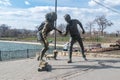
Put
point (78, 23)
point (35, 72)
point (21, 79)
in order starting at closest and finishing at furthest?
point (21, 79) < point (35, 72) < point (78, 23)

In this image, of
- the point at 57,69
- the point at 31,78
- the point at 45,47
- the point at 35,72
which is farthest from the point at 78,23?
the point at 31,78

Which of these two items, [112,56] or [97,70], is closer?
[97,70]

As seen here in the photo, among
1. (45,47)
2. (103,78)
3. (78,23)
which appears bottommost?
(103,78)

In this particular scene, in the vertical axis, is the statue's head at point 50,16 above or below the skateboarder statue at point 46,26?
above

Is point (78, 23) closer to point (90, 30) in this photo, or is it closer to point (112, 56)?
point (112, 56)

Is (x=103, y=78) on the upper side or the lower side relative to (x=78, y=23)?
lower

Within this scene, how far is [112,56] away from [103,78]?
8.32 meters

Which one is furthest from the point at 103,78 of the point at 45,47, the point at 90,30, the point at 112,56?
the point at 90,30

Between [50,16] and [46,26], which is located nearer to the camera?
[50,16]

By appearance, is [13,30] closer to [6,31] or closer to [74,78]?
[6,31]

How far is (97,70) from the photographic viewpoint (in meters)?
12.0

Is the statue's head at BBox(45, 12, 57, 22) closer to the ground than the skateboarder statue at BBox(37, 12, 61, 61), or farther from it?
farther from it

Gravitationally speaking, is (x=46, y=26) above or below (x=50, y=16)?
below

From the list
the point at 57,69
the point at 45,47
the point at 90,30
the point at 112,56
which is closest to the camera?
the point at 57,69
